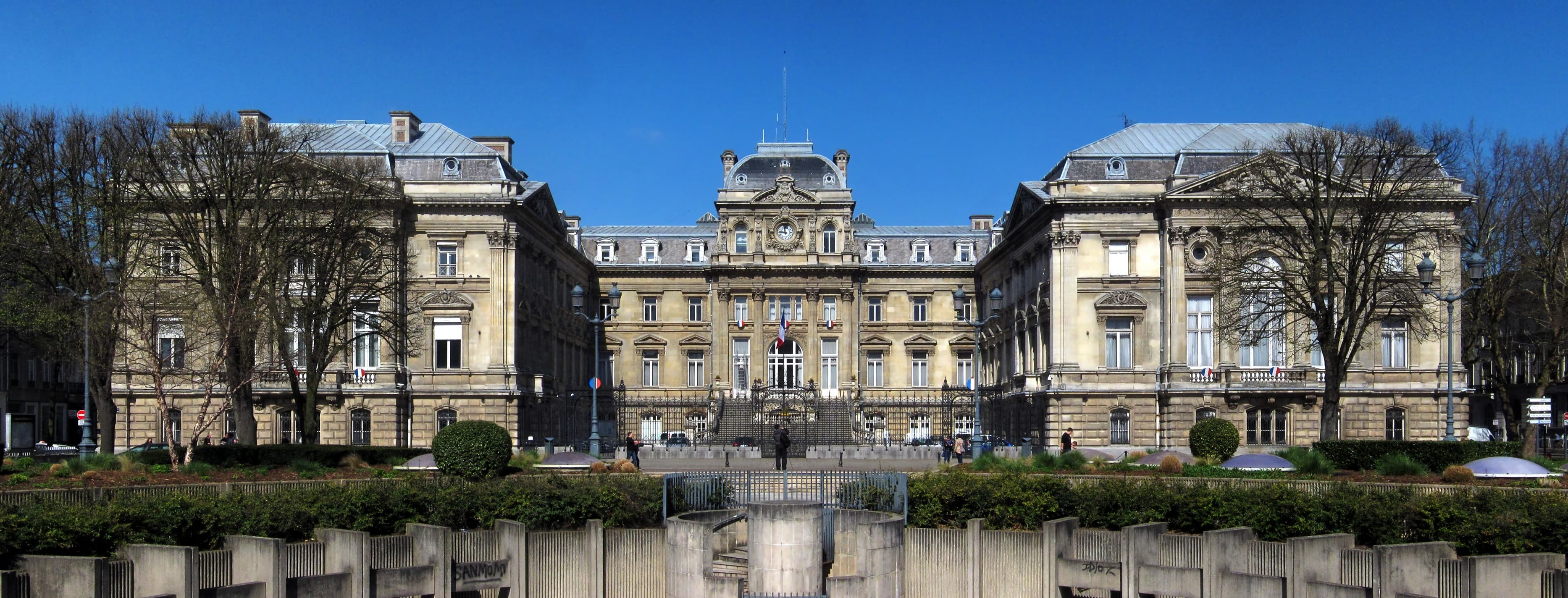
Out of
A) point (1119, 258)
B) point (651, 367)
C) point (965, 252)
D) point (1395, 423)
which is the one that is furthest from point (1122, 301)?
point (651, 367)

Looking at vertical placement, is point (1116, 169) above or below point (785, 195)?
below

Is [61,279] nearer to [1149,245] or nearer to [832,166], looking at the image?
[1149,245]

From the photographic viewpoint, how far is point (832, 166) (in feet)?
260

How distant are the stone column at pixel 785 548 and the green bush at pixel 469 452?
7.50m

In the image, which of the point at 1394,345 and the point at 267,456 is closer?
the point at 267,456

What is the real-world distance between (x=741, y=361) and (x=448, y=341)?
24785mm

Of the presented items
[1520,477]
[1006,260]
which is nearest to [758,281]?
[1006,260]

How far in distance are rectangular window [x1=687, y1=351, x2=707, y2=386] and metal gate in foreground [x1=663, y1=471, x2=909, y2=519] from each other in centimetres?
5430

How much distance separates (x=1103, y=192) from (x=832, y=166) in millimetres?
25397

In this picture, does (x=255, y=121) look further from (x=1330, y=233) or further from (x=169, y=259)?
(x=1330, y=233)

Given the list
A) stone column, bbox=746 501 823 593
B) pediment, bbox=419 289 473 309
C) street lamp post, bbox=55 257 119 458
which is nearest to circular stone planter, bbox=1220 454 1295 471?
stone column, bbox=746 501 823 593

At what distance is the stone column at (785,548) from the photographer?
2114 centimetres

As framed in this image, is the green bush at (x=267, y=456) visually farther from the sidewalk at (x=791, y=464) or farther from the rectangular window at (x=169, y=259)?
the sidewalk at (x=791, y=464)

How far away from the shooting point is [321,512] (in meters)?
21.5
